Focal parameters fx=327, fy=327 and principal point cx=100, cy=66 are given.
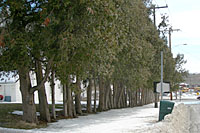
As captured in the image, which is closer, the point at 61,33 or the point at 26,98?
the point at 61,33

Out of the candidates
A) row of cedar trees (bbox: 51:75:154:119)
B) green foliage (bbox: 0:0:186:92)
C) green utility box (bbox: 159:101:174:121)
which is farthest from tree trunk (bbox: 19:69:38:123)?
green utility box (bbox: 159:101:174:121)

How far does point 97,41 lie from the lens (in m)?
14.8

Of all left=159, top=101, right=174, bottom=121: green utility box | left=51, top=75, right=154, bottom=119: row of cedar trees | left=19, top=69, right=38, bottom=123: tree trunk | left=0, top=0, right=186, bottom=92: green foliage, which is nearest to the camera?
left=0, top=0, right=186, bottom=92: green foliage

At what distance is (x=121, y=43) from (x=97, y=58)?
4423 millimetres

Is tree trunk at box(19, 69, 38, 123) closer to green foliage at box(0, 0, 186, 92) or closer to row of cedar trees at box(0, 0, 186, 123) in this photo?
row of cedar trees at box(0, 0, 186, 123)

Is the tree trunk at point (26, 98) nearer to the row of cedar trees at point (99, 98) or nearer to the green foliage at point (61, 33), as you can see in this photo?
the green foliage at point (61, 33)

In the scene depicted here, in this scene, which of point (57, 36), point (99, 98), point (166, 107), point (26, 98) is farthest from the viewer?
→ point (99, 98)

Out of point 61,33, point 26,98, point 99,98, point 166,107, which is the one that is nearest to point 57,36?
point 61,33

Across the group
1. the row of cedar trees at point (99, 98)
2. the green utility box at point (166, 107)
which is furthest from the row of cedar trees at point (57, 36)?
the green utility box at point (166, 107)

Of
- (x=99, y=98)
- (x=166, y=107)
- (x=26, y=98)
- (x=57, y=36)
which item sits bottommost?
(x=99, y=98)

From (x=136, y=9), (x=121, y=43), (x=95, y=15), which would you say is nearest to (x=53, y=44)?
(x=95, y=15)

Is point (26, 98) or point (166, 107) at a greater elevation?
point (26, 98)

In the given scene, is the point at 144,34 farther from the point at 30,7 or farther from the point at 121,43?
the point at 30,7

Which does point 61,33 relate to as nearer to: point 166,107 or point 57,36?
point 57,36
